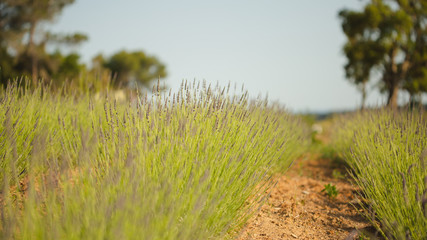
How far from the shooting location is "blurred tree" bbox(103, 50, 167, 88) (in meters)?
35.7

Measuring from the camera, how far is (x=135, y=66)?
1441 inches

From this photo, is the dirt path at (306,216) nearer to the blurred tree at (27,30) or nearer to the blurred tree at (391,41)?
the blurred tree at (391,41)

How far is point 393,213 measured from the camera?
6.68 ft

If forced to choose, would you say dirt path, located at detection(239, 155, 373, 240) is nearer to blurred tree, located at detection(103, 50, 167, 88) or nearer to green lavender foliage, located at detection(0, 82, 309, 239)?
green lavender foliage, located at detection(0, 82, 309, 239)

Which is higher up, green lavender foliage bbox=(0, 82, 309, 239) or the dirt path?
green lavender foliage bbox=(0, 82, 309, 239)

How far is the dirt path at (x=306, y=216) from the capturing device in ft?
7.77

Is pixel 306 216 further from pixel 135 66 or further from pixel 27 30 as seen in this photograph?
pixel 135 66

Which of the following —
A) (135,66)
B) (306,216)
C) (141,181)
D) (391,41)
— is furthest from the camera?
(135,66)

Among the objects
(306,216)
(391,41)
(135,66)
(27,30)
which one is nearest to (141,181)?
(306,216)

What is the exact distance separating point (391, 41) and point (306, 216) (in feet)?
53.5

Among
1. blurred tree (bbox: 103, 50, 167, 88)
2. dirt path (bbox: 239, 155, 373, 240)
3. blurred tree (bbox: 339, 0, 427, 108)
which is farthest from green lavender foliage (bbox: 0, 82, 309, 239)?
blurred tree (bbox: 103, 50, 167, 88)

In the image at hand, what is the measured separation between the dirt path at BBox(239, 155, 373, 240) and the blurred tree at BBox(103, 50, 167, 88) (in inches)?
Answer: 1225

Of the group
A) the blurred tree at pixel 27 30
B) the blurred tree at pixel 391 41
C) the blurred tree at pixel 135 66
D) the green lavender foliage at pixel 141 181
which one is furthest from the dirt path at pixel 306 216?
the blurred tree at pixel 135 66

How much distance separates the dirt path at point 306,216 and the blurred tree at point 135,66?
31.1 metres
